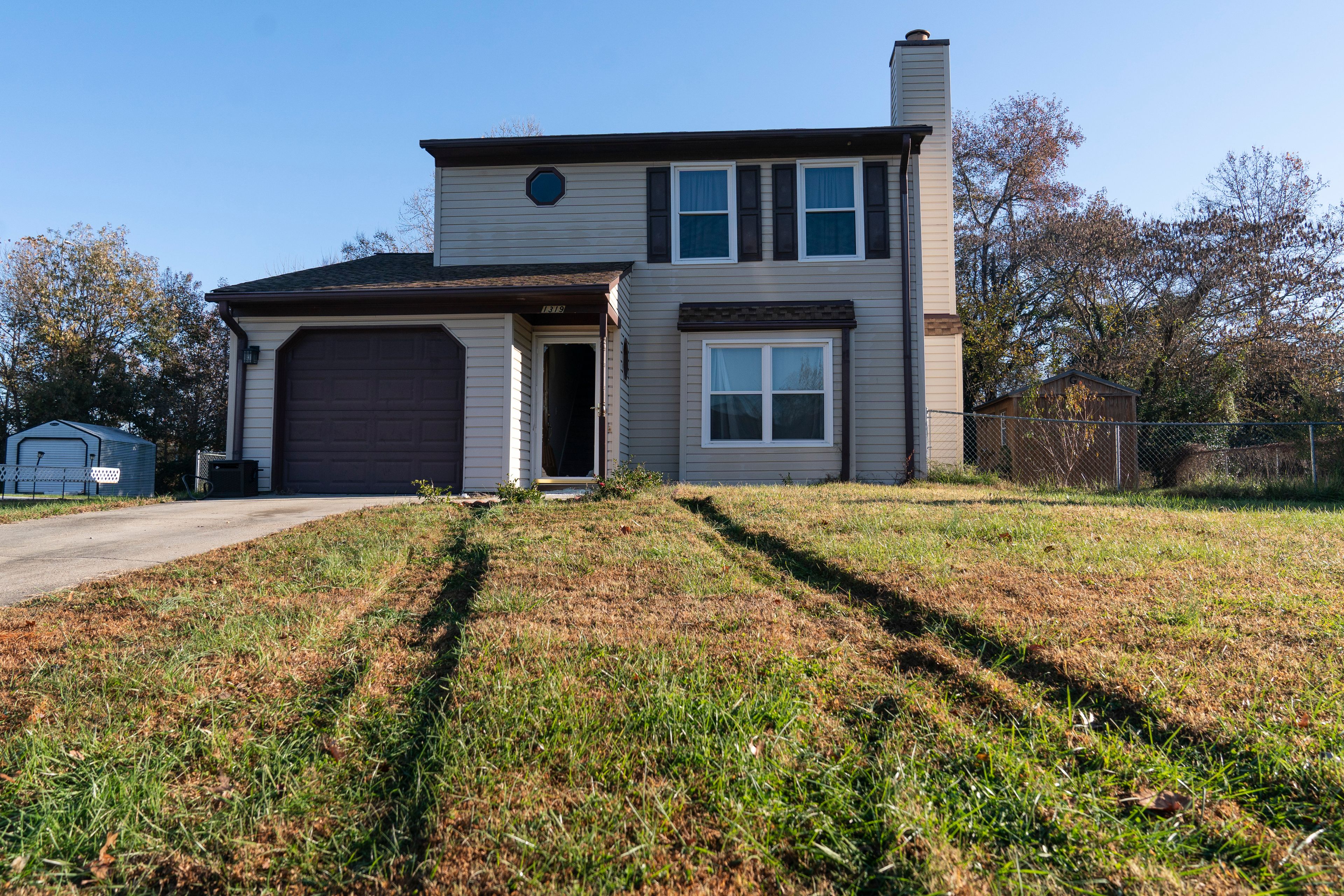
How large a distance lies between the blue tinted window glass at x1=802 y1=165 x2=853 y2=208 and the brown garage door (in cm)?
568

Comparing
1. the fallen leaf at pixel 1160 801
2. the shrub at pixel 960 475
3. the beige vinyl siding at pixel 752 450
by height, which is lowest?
the fallen leaf at pixel 1160 801

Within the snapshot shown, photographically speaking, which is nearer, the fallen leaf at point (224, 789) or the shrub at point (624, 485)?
the fallen leaf at point (224, 789)

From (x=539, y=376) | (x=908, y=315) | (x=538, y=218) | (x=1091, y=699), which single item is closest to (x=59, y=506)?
(x=539, y=376)

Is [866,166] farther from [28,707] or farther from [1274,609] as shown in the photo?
[28,707]

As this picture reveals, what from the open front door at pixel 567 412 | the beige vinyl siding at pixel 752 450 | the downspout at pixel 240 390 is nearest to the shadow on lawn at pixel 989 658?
the beige vinyl siding at pixel 752 450

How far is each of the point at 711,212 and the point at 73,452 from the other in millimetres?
14503

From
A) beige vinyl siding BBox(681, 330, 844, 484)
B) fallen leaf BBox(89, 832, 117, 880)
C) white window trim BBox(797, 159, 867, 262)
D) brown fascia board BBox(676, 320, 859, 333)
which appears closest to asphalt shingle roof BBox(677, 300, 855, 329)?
brown fascia board BBox(676, 320, 859, 333)

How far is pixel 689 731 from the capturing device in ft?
7.44

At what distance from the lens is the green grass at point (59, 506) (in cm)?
740

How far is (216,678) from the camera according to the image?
2738mm

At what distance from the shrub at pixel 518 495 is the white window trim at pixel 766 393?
4.01m

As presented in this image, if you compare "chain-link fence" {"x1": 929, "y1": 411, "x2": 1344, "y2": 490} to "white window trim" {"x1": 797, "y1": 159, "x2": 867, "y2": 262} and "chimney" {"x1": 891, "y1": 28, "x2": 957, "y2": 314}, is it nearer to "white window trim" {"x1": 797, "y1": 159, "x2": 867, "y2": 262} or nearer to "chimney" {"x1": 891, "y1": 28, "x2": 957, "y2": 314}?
"chimney" {"x1": 891, "y1": 28, "x2": 957, "y2": 314}

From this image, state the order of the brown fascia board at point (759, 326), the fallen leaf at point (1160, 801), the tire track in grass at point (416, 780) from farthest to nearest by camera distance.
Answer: the brown fascia board at point (759, 326) → the fallen leaf at point (1160, 801) → the tire track in grass at point (416, 780)

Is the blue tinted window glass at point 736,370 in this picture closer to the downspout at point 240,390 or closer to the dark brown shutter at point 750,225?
the dark brown shutter at point 750,225
